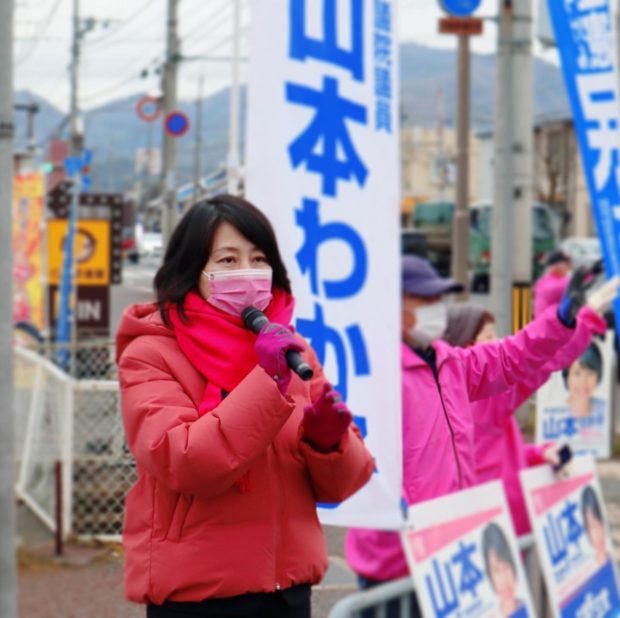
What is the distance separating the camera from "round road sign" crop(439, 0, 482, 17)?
33.8 feet

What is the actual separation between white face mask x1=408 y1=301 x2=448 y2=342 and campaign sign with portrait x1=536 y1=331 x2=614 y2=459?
1935 millimetres

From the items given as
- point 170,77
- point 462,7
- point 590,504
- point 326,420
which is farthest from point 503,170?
point 170,77

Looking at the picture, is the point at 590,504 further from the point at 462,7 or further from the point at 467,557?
the point at 462,7

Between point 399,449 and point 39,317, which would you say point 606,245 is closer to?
point 399,449

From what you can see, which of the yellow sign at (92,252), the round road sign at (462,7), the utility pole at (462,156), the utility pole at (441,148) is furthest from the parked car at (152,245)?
the utility pole at (441,148)

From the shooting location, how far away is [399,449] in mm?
3059

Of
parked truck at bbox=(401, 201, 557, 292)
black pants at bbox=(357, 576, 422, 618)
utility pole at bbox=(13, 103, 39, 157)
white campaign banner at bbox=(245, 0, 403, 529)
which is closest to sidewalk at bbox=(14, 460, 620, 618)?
black pants at bbox=(357, 576, 422, 618)

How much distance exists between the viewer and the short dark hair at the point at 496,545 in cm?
440

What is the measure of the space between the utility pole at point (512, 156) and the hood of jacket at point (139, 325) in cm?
321

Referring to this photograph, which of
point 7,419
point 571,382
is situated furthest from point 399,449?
point 7,419

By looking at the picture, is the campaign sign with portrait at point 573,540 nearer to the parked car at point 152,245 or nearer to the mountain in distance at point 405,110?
the parked car at point 152,245

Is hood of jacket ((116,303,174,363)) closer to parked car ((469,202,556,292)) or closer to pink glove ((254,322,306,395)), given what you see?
pink glove ((254,322,306,395))

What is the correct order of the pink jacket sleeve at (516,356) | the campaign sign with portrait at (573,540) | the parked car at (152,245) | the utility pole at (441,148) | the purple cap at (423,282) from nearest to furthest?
the pink jacket sleeve at (516,356) → the purple cap at (423,282) → the parked car at (152,245) → the campaign sign with portrait at (573,540) → the utility pole at (441,148)

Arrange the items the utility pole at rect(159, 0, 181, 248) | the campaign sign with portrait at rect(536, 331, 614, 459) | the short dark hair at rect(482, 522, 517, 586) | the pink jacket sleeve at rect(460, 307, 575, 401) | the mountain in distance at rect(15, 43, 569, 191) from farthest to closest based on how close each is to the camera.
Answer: the mountain in distance at rect(15, 43, 569, 191)
the utility pole at rect(159, 0, 181, 248)
the campaign sign with portrait at rect(536, 331, 614, 459)
the short dark hair at rect(482, 522, 517, 586)
the pink jacket sleeve at rect(460, 307, 575, 401)
